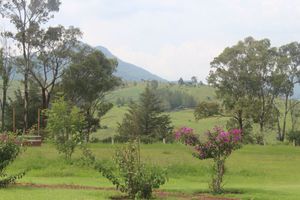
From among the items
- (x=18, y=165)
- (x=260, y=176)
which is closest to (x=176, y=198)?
(x=260, y=176)

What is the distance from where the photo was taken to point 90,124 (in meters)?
64.6

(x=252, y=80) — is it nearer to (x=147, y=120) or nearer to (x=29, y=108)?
(x=147, y=120)

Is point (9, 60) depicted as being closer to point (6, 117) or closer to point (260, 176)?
point (6, 117)

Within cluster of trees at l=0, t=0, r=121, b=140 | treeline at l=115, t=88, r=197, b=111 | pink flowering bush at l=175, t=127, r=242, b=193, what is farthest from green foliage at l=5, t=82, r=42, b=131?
treeline at l=115, t=88, r=197, b=111

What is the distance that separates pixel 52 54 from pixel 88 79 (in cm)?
646

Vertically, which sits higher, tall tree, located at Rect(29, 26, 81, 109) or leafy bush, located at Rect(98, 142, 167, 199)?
tall tree, located at Rect(29, 26, 81, 109)

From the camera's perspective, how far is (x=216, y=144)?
63.2 feet

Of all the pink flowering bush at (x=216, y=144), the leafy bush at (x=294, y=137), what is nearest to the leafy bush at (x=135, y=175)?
the pink flowering bush at (x=216, y=144)

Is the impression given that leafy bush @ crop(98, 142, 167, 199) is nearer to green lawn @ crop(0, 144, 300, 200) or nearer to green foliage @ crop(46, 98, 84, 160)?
green lawn @ crop(0, 144, 300, 200)

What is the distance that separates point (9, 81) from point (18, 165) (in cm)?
3245

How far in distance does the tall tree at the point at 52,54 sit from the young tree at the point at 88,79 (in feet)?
5.06

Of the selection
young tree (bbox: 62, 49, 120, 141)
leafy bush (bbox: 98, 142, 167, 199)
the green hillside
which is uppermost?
the green hillside

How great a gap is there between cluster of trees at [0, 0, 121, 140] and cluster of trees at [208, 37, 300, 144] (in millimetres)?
14829

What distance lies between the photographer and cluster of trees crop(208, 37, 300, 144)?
66.1 m
